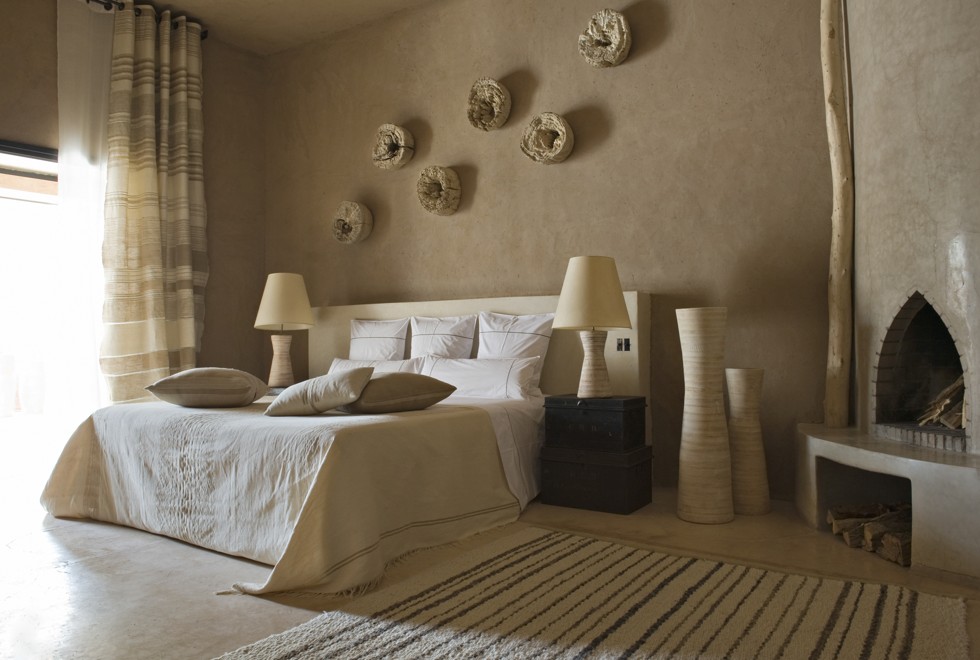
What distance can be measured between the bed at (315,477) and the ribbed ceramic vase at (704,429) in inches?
21.6

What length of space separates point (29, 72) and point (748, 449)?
4.62m

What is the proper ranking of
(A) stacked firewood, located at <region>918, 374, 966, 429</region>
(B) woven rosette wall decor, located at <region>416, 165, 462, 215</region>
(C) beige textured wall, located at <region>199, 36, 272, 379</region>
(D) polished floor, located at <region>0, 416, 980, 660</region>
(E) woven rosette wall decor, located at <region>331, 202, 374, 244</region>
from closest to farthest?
(D) polished floor, located at <region>0, 416, 980, 660</region> → (A) stacked firewood, located at <region>918, 374, 966, 429</region> → (B) woven rosette wall decor, located at <region>416, 165, 462, 215</region> → (E) woven rosette wall decor, located at <region>331, 202, 374, 244</region> → (C) beige textured wall, located at <region>199, 36, 272, 379</region>

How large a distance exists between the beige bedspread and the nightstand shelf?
33 cm

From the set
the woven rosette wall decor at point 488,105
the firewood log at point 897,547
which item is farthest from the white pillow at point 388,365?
the firewood log at point 897,547

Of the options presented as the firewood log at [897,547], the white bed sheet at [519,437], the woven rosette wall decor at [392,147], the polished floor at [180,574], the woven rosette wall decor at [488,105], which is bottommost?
the polished floor at [180,574]

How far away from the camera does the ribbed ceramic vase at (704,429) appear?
3129 millimetres

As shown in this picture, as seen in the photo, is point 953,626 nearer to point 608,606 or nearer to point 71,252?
point 608,606

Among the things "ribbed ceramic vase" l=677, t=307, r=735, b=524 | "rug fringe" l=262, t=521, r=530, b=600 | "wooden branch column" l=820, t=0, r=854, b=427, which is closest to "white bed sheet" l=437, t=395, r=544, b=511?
"rug fringe" l=262, t=521, r=530, b=600

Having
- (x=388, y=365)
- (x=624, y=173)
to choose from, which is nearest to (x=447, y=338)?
(x=388, y=365)

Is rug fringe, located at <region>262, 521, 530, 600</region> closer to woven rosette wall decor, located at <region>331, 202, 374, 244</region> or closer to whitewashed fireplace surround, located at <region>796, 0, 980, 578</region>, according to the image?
whitewashed fireplace surround, located at <region>796, 0, 980, 578</region>

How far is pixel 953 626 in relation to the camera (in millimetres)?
1965

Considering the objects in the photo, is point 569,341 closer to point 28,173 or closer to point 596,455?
point 596,455

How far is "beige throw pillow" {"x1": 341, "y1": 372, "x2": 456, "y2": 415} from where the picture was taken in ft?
9.42

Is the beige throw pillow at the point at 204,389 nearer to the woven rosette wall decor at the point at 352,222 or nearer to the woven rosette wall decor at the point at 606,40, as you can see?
the woven rosette wall decor at the point at 352,222
